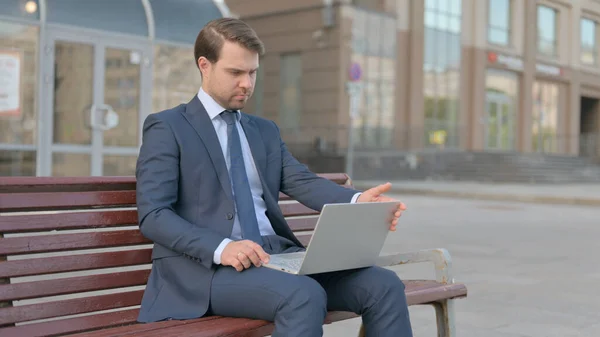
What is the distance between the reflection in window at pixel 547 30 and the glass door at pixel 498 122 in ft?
15.0

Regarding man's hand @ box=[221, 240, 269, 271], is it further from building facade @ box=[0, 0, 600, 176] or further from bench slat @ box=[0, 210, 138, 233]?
building facade @ box=[0, 0, 600, 176]

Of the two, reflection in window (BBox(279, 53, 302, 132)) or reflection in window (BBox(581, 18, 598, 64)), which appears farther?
reflection in window (BBox(581, 18, 598, 64))

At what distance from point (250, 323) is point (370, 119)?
27.7 meters

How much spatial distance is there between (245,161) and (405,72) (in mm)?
29016

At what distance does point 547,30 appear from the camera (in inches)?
1633

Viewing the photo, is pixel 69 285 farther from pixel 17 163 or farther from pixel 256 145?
pixel 17 163

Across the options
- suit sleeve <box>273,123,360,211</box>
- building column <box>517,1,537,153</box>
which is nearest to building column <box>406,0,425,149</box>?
building column <box>517,1,537,153</box>

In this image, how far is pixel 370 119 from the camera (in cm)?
3033

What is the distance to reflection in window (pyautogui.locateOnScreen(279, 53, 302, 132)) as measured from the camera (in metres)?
31.1

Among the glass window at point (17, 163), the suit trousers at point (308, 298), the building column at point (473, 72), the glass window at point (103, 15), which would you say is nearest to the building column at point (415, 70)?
the building column at point (473, 72)

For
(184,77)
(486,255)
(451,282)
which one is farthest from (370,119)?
(451,282)

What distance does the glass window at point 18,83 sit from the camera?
11.9m

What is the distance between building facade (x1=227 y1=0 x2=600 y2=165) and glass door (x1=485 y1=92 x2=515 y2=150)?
45 mm

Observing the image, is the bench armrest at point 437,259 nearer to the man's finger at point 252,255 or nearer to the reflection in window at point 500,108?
the man's finger at point 252,255
